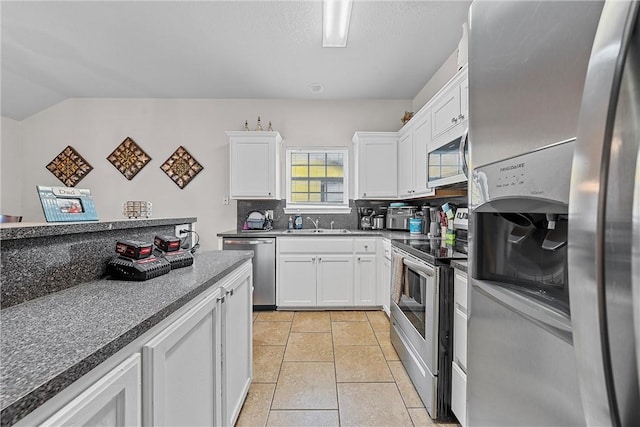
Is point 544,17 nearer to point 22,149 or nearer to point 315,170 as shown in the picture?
point 315,170

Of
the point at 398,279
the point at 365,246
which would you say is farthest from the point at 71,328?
the point at 365,246

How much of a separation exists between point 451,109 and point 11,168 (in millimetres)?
5621

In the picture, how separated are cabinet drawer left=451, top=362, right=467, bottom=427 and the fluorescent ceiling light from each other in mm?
2421

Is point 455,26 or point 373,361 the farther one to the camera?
point 455,26

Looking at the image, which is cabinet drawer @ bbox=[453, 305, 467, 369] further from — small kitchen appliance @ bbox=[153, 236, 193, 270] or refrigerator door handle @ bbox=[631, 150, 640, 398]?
small kitchen appliance @ bbox=[153, 236, 193, 270]

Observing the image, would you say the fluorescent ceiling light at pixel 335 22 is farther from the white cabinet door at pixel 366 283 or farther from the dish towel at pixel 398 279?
the white cabinet door at pixel 366 283

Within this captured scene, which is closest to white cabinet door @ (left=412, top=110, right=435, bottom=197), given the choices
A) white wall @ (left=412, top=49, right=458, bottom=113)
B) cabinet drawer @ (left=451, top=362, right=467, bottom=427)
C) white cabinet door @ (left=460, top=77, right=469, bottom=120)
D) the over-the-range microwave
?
the over-the-range microwave

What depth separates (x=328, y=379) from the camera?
200cm

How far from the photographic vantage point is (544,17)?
22.0 inches

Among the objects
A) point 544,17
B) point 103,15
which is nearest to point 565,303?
point 544,17

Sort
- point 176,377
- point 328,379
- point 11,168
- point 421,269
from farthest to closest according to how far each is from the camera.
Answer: point 11,168, point 328,379, point 421,269, point 176,377

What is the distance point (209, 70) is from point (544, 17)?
3.42 m

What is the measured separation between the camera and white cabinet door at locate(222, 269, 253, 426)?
130cm

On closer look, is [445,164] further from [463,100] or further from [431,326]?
[431,326]
